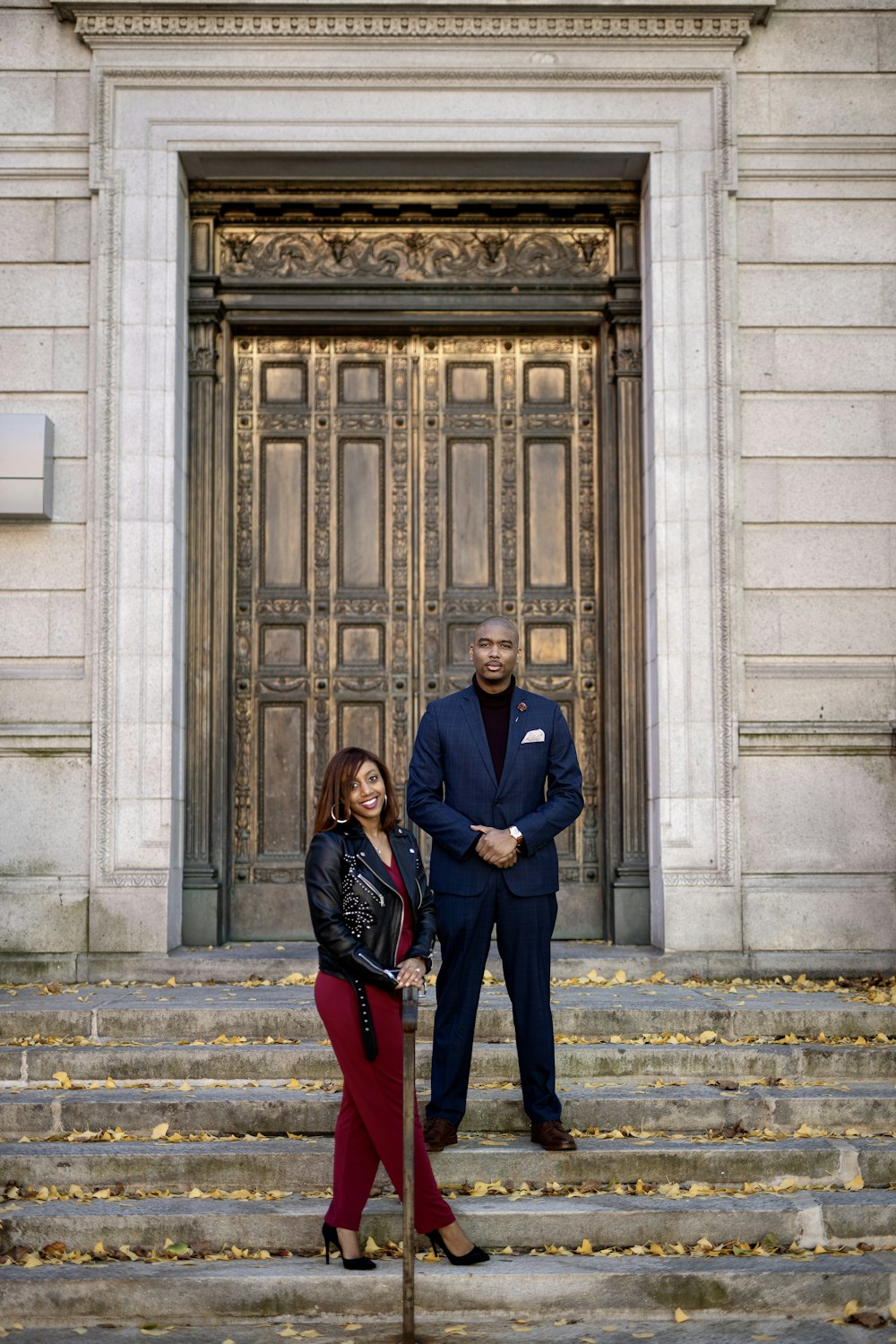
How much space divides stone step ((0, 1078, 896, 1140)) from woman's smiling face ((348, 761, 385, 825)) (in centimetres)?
172

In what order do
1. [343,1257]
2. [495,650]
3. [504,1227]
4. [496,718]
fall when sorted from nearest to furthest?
[343,1257]
[504,1227]
[495,650]
[496,718]

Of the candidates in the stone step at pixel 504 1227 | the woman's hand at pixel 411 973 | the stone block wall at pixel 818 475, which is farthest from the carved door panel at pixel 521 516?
the woman's hand at pixel 411 973

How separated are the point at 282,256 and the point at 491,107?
6.26 ft

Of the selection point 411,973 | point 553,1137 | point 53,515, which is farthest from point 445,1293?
point 53,515

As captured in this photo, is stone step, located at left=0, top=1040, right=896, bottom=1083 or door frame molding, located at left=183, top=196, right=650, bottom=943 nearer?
stone step, located at left=0, top=1040, right=896, bottom=1083

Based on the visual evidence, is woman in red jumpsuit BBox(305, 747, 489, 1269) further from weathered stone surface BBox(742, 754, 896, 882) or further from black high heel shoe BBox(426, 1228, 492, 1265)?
weathered stone surface BBox(742, 754, 896, 882)

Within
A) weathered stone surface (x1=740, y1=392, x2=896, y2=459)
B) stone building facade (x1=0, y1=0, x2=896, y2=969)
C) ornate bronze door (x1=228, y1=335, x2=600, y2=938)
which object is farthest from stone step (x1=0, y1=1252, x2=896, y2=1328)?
weathered stone surface (x1=740, y1=392, x2=896, y2=459)

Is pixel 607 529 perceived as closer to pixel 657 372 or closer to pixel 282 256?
pixel 657 372

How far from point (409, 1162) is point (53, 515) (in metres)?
6.20

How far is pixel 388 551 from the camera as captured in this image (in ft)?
35.8

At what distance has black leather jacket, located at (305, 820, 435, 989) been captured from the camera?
214 inches

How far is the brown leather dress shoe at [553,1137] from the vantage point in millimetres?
6281

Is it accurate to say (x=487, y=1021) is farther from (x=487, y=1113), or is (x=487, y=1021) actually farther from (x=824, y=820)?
(x=824, y=820)

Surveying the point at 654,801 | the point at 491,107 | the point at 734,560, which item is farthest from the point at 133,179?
the point at 654,801
